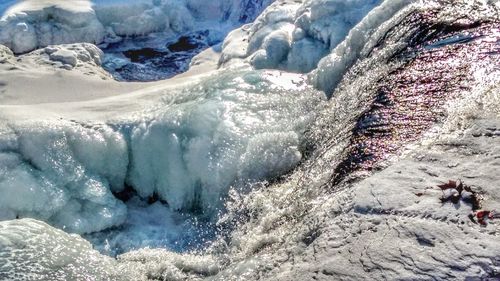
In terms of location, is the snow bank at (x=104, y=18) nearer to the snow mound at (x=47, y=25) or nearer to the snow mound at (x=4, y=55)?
the snow mound at (x=47, y=25)

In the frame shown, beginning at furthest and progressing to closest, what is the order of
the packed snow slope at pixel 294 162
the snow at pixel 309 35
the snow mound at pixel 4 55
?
1. the snow mound at pixel 4 55
2. the snow at pixel 309 35
3. the packed snow slope at pixel 294 162

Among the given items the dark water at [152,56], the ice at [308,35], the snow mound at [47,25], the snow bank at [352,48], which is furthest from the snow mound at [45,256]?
the snow mound at [47,25]

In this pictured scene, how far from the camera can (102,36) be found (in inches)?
391

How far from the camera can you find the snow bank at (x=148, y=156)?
491 cm

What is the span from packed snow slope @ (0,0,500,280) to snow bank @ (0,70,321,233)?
13 millimetres

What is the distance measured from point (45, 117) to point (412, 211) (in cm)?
384

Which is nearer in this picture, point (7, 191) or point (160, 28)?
point (7, 191)

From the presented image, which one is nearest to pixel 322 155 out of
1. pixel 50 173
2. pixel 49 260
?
pixel 49 260

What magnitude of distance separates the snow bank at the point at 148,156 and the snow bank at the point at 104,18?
180 inches

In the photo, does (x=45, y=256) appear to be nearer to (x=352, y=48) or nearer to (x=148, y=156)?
(x=148, y=156)

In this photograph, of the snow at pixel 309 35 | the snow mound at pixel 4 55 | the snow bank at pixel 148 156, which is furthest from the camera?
the snow mound at pixel 4 55

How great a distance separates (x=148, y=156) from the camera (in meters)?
5.30

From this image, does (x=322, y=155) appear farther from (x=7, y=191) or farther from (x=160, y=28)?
(x=160, y=28)

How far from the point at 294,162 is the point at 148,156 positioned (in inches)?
54.8
